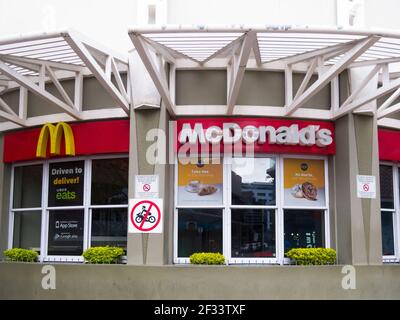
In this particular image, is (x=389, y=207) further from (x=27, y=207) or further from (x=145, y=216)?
(x=27, y=207)

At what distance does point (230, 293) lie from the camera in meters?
10.8

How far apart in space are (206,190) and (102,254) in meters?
2.52

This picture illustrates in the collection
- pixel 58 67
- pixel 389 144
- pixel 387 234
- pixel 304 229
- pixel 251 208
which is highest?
pixel 58 67

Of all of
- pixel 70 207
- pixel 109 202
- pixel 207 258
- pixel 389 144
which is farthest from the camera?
pixel 389 144

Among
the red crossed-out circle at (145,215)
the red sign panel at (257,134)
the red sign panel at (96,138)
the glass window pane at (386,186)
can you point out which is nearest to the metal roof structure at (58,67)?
the red sign panel at (96,138)

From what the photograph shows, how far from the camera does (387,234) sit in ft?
42.8

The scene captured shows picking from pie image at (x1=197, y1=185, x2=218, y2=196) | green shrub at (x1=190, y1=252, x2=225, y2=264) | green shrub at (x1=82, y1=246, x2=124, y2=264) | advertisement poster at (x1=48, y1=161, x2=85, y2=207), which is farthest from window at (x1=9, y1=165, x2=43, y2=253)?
green shrub at (x1=190, y1=252, x2=225, y2=264)

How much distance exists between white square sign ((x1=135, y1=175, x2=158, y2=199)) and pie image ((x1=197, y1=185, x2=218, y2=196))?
1.05 metres

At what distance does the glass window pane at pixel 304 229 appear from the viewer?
39.2 ft

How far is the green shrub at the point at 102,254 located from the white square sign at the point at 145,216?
585mm

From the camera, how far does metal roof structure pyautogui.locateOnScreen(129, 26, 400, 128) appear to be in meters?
9.22

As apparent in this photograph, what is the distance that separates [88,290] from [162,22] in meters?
5.72

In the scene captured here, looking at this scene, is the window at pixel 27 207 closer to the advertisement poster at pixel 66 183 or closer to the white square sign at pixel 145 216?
the advertisement poster at pixel 66 183

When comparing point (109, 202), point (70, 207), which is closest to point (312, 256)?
point (109, 202)
